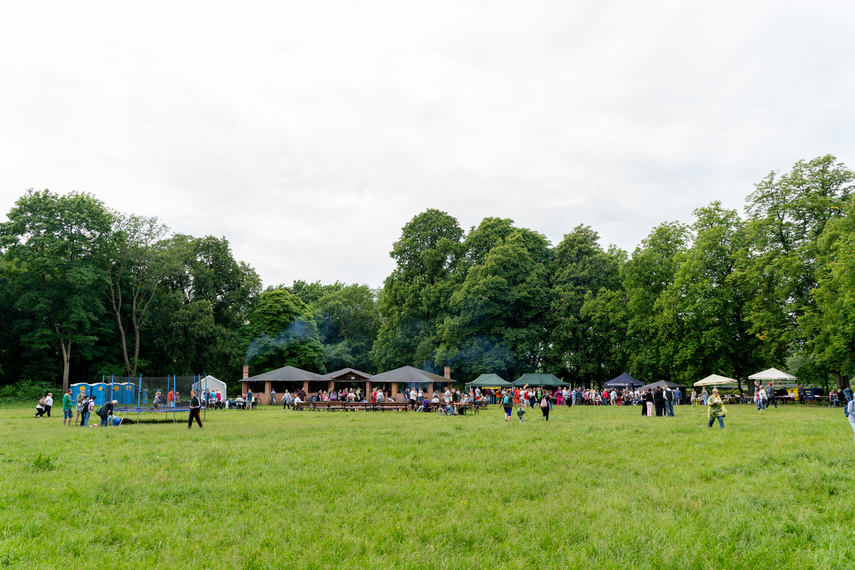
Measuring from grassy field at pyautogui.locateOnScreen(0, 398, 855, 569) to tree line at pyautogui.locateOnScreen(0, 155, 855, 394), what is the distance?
2547cm

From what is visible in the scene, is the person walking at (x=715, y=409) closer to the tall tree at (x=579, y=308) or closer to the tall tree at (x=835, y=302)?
the tall tree at (x=835, y=302)

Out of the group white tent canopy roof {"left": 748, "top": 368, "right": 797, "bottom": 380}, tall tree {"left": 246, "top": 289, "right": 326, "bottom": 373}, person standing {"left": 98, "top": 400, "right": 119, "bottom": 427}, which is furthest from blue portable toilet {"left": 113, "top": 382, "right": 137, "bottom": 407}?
white tent canopy roof {"left": 748, "top": 368, "right": 797, "bottom": 380}

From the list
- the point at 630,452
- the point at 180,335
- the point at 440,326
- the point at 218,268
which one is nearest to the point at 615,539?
the point at 630,452

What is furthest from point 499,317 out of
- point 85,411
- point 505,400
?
point 85,411

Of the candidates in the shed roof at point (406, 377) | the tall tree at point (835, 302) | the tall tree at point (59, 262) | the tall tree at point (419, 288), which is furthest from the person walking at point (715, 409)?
the tall tree at point (59, 262)

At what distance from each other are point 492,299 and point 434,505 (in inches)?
1553

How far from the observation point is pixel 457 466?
10.7 metres

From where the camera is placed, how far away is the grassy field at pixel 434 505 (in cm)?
579

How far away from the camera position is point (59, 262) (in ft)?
137

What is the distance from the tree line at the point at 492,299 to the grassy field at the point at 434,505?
25.5 metres

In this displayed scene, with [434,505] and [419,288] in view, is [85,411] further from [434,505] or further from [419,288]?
[419,288]

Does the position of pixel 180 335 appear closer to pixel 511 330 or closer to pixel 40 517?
pixel 511 330

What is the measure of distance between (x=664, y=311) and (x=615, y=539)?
37.9 meters

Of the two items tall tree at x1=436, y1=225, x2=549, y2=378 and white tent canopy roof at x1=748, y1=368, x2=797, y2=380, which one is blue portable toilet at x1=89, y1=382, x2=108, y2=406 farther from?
white tent canopy roof at x1=748, y1=368, x2=797, y2=380
